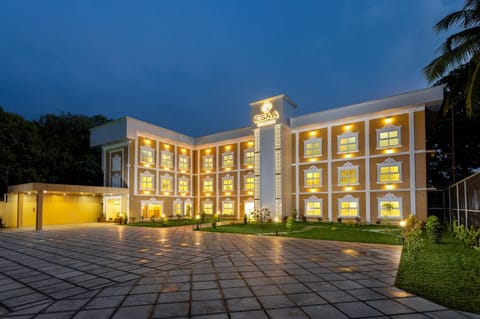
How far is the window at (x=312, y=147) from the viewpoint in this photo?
2453 cm

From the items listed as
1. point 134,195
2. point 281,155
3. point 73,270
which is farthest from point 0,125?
point 281,155

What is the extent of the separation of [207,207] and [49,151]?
54.0 feet

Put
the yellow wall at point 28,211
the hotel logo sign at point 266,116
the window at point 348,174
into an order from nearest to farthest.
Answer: the yellow wall at point 28,211 < the window at point 348,174 < the hotel logo sign at point 266,116

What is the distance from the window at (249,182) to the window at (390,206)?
11923mm

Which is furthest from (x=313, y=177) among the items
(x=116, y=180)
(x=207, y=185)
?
(x=116, y=180)

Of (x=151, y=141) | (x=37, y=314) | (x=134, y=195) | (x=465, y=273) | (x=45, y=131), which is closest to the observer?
(x=37, y=314)

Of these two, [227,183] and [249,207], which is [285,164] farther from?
[227,183]

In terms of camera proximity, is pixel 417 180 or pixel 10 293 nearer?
pixel 10 293

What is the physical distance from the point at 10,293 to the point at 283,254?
7163mm

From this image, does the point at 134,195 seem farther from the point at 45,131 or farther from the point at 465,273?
the point at 465,273

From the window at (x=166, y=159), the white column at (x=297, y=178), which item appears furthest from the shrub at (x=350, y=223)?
the window at (x=166, y=159)

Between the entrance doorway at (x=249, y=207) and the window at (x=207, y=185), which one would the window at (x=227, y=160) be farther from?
the entrance doorway at (x=249, y=207)

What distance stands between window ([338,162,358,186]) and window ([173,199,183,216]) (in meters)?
16.8

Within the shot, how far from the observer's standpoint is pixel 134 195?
25609 mm
